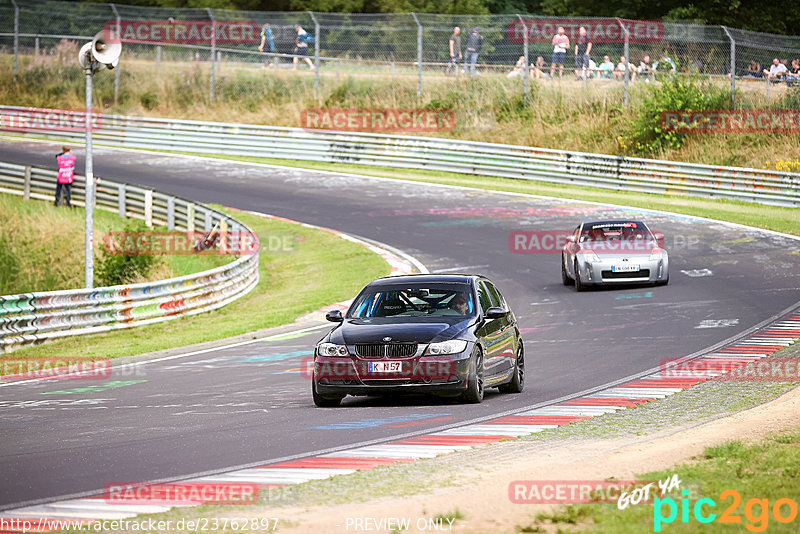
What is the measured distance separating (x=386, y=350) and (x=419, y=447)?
94.9 inches

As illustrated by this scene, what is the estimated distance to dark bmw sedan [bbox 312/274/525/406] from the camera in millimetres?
11797

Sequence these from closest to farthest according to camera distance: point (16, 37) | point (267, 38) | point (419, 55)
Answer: point (419, 55), point (267, 38), point (16, 37)

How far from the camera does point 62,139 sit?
47.8 m

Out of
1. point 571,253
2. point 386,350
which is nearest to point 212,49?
point 571,253

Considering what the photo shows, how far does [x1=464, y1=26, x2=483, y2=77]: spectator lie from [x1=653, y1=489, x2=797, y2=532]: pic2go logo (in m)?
36.1

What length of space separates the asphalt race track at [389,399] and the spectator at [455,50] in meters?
6.77

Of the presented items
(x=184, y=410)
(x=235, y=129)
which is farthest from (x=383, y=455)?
(x=235, y=129)

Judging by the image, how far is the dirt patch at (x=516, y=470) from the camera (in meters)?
6.59

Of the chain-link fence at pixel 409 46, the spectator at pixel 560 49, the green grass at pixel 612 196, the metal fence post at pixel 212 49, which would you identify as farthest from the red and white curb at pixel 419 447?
the metal fence post at pixel 212 49

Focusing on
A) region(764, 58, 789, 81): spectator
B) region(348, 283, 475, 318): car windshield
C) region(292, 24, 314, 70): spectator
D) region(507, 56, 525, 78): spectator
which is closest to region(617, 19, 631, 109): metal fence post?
region(507, 56, 525, 78): spectator

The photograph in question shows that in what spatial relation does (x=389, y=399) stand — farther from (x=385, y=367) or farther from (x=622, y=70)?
(x=622, y=70)

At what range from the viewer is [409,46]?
142 ft

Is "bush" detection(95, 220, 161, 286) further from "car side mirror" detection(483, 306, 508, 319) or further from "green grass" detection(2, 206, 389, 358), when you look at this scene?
"car side mirror" detection(483, 306, 508, 319)

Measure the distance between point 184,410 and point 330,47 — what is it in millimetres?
34244
